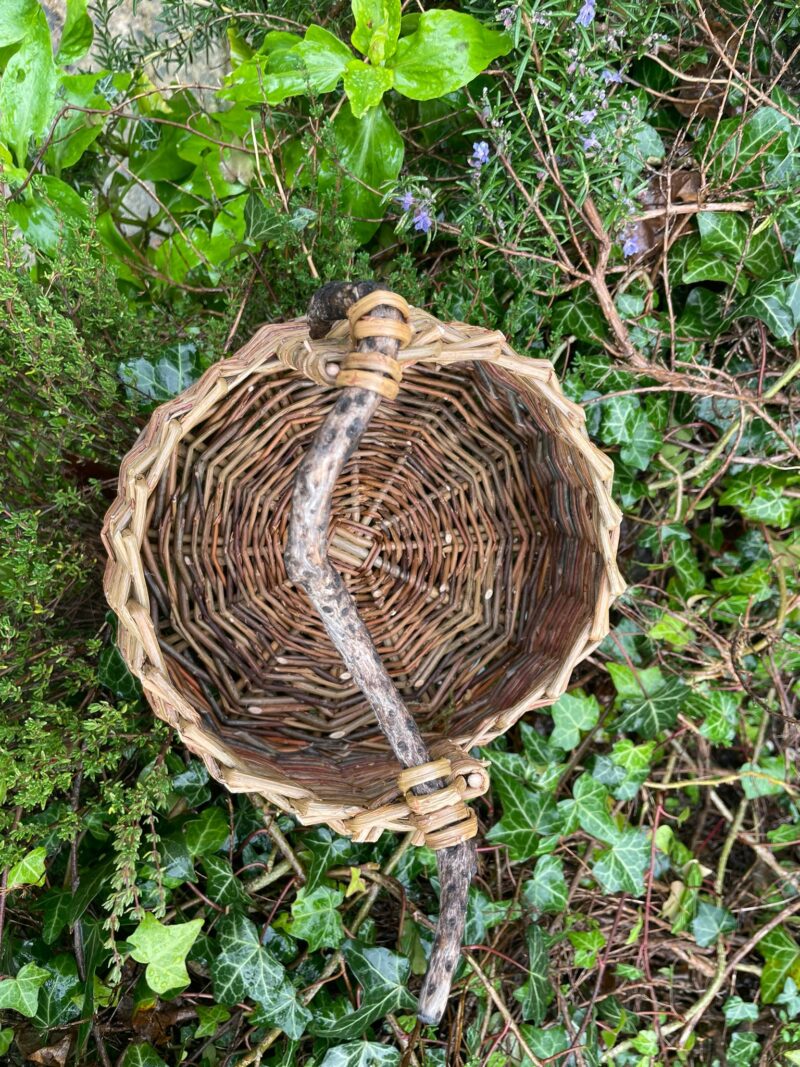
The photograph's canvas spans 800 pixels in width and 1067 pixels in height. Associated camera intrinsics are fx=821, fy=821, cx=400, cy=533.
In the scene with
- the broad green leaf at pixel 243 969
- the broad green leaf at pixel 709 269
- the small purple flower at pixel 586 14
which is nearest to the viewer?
the small purple flower at pixel 586 14

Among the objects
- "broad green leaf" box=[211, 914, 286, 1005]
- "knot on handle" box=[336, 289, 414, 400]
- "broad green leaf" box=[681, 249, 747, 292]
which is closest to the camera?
"knot on handle" box=[336, 289, 414, 400]

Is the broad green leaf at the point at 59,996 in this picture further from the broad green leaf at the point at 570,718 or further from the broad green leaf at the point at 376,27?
the broad green leaf at the point at 376,27

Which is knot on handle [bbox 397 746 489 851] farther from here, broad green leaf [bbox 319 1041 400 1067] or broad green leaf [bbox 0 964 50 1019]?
broad green leaf [bbox 0 964 50 1019]

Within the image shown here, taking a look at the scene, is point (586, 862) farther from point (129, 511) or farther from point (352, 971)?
point (129, 511)

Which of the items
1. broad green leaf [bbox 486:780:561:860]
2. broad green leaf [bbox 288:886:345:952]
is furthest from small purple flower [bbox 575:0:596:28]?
broad green leaf [bbox 288:886:345:952]

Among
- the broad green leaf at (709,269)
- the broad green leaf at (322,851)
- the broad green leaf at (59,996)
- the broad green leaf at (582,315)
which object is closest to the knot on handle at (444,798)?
the broad green leaf at (322,851)

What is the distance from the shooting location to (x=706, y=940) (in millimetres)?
1193

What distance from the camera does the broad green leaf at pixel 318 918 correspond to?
3.37 ft

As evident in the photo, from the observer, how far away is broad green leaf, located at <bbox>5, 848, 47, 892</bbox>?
3.02 ft

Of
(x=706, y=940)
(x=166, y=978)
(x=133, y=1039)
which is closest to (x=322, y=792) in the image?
(x=166, y=978)

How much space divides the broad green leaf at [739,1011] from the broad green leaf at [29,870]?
3.16ft

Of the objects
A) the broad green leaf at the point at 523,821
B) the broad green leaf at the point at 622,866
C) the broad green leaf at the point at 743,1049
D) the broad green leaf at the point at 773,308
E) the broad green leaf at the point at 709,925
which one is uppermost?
the broad green leaf at the point at 773,308

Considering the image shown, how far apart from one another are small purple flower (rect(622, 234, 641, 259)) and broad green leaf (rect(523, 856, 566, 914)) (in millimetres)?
809

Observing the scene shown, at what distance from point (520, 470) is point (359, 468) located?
0.23 meters
